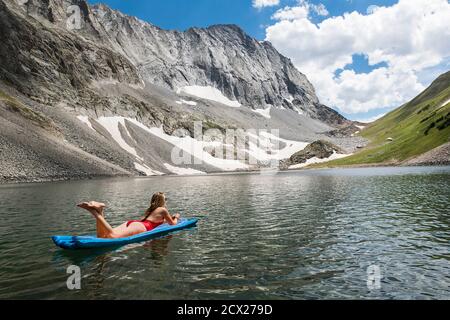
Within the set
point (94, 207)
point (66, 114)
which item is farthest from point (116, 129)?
point (94, 207)

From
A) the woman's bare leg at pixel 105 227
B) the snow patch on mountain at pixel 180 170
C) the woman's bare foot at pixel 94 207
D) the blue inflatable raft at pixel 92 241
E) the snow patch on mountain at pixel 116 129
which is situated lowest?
the blue inflatable raft at pixel 92 241

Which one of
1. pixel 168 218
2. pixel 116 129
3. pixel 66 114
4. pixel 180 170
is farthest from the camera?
pixel 116 129

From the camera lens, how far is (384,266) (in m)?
14.8

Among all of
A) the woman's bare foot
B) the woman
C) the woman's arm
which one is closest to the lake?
the woman's arm

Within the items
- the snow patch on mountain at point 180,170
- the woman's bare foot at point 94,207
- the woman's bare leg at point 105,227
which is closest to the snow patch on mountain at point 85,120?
the snow patch on mountain at point 180,170

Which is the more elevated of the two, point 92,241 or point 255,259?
point 92,241

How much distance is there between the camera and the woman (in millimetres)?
17397

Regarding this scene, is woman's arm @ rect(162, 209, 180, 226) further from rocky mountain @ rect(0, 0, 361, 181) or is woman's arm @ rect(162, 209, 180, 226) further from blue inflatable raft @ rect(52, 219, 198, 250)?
rocky mountain @ rect(0, 0, 361, 181)

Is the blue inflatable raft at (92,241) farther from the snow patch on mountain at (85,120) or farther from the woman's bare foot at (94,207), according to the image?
the snow patch on mountain at (85,120)

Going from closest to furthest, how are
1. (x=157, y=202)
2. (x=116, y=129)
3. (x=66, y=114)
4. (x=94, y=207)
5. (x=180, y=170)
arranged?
(x=94, y=207) < (x=157, y=202) < (x=66, y=114) < (x=180, y=170) < (x=116, y=129)

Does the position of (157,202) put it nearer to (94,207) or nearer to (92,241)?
(92,241)

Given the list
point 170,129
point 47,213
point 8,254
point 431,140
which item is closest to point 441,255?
point 8,254

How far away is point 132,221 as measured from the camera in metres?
20.5

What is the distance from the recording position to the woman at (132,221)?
1740 cm
